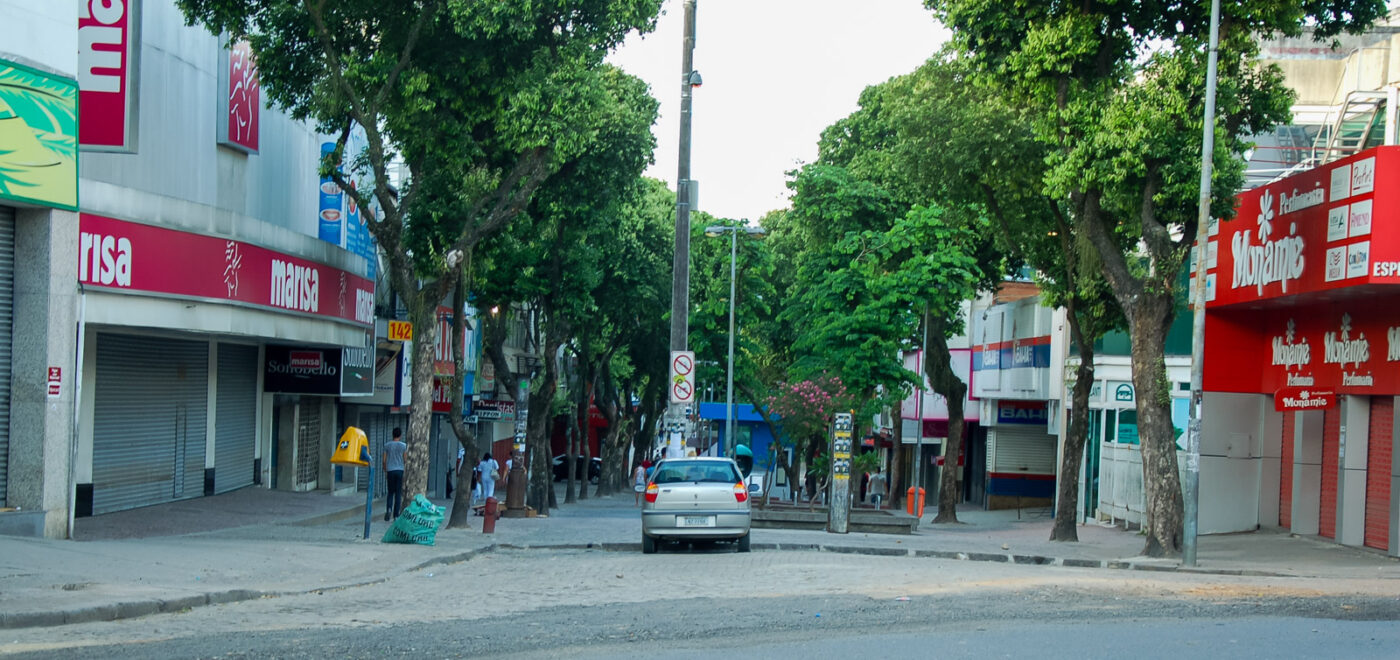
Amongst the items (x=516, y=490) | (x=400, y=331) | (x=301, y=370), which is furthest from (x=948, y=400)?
(x=400, y=331)

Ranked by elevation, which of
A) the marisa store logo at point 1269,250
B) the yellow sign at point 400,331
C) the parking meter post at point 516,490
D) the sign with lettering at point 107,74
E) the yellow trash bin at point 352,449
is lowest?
the parking meter post at point 516,490

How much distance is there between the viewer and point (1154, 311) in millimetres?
20766

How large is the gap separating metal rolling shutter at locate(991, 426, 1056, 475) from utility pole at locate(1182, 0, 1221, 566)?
23216mm

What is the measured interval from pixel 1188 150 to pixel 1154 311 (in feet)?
8.24

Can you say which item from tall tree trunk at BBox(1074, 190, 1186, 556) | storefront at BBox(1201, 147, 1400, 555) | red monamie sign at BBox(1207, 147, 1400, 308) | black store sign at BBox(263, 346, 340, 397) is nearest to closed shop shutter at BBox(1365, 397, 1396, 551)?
storefront at BBox(1201, 147, 1400, 555)

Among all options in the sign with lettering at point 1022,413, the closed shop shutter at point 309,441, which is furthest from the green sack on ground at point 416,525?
the sign with lettering at point 1022,413

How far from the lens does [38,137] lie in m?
16.6

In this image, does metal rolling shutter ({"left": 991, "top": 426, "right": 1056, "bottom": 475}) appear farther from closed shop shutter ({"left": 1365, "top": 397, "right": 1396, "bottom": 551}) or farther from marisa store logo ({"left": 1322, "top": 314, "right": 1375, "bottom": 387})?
closed shop shutter ({"left": 1365, "top": 397, "right": 1396, "bottom": 551})

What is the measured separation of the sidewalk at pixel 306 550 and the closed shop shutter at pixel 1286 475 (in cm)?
58

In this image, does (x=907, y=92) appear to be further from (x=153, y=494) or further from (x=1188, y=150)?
(x=153, y=494)

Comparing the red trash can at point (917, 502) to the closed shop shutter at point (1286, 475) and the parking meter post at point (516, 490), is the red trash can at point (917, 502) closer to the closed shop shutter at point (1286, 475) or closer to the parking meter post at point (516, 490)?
the parking meter post at point (516, 490)

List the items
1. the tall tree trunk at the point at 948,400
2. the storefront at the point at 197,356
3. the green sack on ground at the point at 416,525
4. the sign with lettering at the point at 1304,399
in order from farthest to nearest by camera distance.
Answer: the tall tree trunk at the point at 948,400
the sign with lettering at the point at 1304,399
the green sack on ground at the point at 416,525
the storefront at the point at 197,356

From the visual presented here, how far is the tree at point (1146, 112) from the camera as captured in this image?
19844mm

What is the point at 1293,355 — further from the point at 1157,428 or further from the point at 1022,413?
the point at 1022,413
